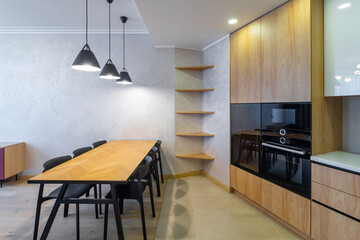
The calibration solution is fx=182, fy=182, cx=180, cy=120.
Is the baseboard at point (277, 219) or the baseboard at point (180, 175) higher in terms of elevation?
the baseboard at point (180, 175)

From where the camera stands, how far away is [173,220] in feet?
7.62

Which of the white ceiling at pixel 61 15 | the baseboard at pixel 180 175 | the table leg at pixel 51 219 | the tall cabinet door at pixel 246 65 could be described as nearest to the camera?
the table leg at pixel 51 219

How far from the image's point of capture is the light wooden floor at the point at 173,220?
A: 81.4 inches

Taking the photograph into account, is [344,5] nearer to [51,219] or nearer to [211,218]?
[211,218]

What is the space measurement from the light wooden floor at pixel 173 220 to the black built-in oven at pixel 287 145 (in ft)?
2.00

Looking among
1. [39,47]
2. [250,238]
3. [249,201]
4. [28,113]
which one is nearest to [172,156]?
[249,201]

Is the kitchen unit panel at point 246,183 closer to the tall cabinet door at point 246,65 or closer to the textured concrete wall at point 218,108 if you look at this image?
the textured concrete wall at point 218,108

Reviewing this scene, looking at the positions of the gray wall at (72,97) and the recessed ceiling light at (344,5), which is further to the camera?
the gray wall at (72,97)

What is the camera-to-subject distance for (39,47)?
3615 mm

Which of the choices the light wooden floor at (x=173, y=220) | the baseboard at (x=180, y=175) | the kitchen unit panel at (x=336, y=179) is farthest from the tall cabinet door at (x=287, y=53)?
the baseboard at (x=180, y=175)

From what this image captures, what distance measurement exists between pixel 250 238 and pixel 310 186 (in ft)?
2.79

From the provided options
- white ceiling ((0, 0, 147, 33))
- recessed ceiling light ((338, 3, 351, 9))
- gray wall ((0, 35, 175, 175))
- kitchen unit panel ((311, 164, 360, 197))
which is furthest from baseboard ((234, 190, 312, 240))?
white ceiling ((0, 0, 147, 33))

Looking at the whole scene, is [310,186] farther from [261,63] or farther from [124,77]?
[124,77]

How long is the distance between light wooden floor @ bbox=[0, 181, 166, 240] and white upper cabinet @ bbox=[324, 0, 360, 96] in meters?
2.50
